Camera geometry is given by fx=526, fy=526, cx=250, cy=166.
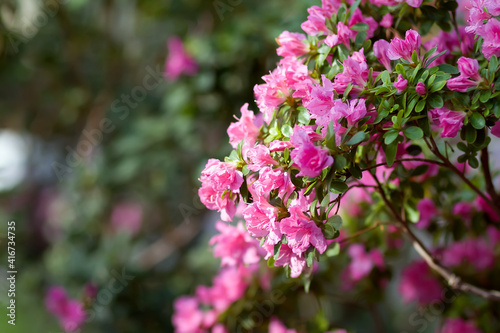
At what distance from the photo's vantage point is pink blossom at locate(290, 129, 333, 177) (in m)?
0.59

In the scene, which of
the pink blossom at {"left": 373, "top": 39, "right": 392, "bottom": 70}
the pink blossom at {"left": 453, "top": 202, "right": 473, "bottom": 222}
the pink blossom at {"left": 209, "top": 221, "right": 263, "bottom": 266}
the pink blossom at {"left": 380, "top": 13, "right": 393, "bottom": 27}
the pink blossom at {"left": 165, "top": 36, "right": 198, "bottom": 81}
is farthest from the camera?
the pink blossom at {"left": 165, "top": 36, "right": 198, "bottom": 81}

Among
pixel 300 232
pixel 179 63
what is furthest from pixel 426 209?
pixel 179 63

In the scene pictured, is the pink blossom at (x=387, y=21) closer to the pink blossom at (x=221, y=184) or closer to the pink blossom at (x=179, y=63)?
the pink blossom at (x=221, y=184)

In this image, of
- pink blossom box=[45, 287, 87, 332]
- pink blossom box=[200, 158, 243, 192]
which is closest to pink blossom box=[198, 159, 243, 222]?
pink blossom box=[200, 158, 243, 192]

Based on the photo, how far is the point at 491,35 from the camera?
646 millimetres

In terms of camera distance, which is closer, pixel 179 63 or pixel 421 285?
pixel 421 285

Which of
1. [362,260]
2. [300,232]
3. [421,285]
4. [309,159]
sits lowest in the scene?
[421,285]

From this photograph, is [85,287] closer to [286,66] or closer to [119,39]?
[286,66]

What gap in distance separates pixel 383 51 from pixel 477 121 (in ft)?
0.50

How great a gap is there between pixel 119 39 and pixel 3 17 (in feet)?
1.86

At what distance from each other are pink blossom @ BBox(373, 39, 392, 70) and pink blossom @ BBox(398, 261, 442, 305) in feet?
2.42

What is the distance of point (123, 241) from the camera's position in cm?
174

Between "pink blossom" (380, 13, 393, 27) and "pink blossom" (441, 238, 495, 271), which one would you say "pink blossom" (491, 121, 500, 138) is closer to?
"pink blossom" (380, 13, 393, 27)

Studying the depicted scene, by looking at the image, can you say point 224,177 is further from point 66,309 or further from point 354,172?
point 66,309
